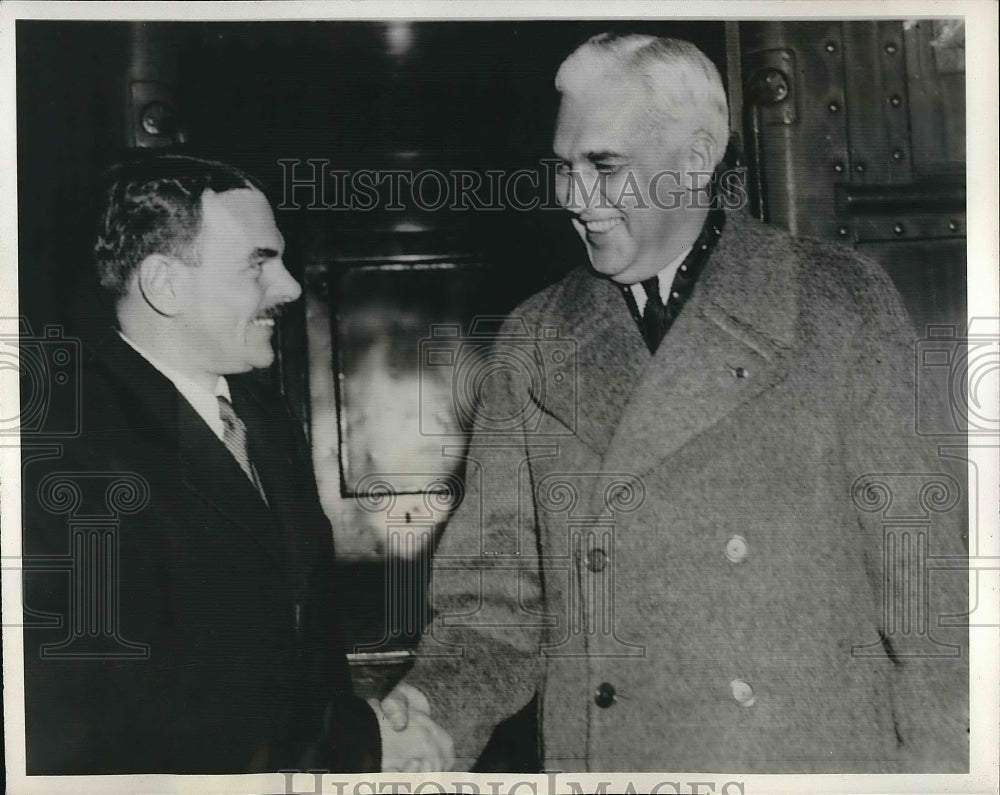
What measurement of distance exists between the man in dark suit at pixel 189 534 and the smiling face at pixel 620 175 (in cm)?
53

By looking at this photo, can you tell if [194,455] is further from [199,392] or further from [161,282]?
[161,282]

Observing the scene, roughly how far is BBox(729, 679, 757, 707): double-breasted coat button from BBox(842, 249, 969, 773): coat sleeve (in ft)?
0.79

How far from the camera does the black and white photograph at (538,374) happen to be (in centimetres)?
151

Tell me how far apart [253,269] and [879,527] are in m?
1.16

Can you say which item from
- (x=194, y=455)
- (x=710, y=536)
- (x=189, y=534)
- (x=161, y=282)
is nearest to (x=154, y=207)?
(x=161, y=282)

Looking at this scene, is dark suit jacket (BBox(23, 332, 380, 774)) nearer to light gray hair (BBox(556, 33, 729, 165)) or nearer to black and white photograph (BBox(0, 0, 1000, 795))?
black and white photograph (BBox(0, 0, 1000, 795))

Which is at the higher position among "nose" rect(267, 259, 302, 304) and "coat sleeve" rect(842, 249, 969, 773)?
"nose" rect(267, 259, 302, 304)

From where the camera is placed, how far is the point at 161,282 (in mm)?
1532

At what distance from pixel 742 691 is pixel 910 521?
0.41 metres

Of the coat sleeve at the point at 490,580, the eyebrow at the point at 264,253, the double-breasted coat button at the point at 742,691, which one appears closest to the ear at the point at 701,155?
the coat sleeve at the point at 490,580

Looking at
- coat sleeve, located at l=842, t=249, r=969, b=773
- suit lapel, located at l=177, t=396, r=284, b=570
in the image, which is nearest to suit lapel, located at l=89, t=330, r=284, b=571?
suit lapel, located at l=177, t=396, r=284, b=570

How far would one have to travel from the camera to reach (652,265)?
5.00ft


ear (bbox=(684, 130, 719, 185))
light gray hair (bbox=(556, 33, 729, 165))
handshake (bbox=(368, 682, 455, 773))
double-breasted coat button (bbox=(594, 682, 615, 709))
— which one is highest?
light gray hair (bbox=(556, 33, 729, 165))

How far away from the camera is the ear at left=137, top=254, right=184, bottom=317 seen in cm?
153
